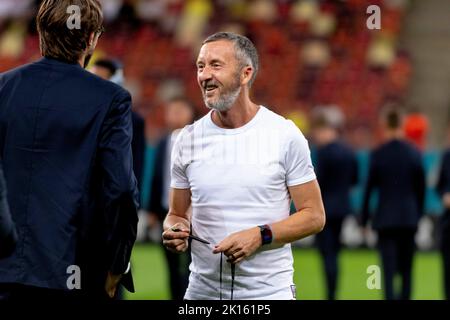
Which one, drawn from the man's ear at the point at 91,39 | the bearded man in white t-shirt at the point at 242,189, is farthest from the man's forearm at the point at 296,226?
the man's ear at the point at 91,39

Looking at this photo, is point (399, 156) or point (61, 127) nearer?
point (61, 127)

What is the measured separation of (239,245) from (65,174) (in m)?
0.86

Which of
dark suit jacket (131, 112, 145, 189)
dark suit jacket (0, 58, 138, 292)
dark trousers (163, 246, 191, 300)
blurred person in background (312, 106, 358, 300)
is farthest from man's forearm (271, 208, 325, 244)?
blurred person in background (312, 106, 358, 300)

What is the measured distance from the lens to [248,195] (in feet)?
14.4

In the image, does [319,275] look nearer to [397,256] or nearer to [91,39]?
[397,256]

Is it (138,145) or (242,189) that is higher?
(138,145)

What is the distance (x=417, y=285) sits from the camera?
11.9 m

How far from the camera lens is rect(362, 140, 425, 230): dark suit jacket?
9.69 m

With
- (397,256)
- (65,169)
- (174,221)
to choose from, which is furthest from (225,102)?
(397,256)

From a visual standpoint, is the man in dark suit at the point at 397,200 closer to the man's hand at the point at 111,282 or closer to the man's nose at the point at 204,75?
the man's nose at the point at 204,75

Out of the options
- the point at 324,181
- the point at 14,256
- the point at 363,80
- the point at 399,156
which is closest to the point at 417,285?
the point at 324,181

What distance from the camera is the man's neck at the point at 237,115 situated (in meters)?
4.48

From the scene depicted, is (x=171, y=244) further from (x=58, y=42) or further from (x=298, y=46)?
(x=298, y=46)

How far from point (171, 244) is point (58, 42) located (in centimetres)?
99
